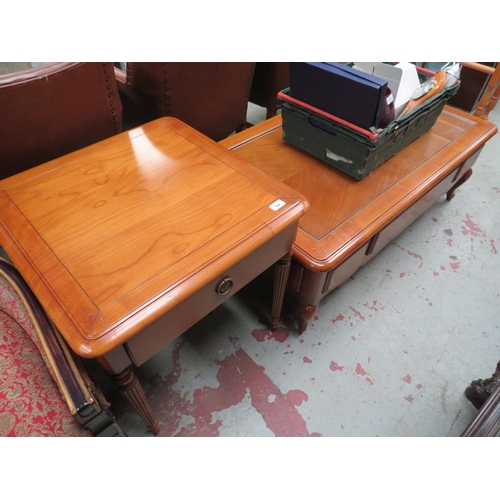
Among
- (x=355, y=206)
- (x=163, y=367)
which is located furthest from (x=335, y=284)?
(x=163, y=367)

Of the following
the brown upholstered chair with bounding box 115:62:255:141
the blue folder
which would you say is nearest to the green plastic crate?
the blue folder

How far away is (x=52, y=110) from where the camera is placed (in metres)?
0.82

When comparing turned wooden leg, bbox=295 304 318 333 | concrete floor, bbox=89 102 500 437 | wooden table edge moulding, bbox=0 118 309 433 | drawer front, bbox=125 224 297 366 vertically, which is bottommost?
concrete floor, bbox=89 102 500 437

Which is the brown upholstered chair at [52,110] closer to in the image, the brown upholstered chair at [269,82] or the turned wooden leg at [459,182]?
the brown upholstered chair at [269,82]

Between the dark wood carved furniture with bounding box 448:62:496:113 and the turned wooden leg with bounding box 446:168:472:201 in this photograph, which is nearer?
the turned wooden leg with bounding box 446:168:472:201

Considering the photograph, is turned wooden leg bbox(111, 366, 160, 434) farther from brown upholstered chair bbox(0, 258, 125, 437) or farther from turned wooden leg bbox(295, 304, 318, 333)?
turned wooden leg bbox(295, 304, 318, 333)

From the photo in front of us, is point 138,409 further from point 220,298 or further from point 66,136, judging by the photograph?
point 66,136

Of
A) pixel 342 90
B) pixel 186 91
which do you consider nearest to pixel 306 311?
pixel 342 90

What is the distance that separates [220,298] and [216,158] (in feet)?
1.07

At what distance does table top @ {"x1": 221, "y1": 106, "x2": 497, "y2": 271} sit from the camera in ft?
2.82

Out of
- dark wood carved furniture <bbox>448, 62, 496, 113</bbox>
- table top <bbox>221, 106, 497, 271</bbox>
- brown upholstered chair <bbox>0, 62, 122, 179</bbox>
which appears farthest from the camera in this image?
dark wood carved furniture <bbox>448, 62, 496, 113</bbox>

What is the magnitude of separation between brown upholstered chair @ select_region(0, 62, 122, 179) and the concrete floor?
658 mm

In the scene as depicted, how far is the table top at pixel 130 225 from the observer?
50cm

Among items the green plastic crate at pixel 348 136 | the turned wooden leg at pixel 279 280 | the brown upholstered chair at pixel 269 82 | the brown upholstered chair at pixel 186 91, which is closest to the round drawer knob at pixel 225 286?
the turned wooden leg at pixel 279 280
